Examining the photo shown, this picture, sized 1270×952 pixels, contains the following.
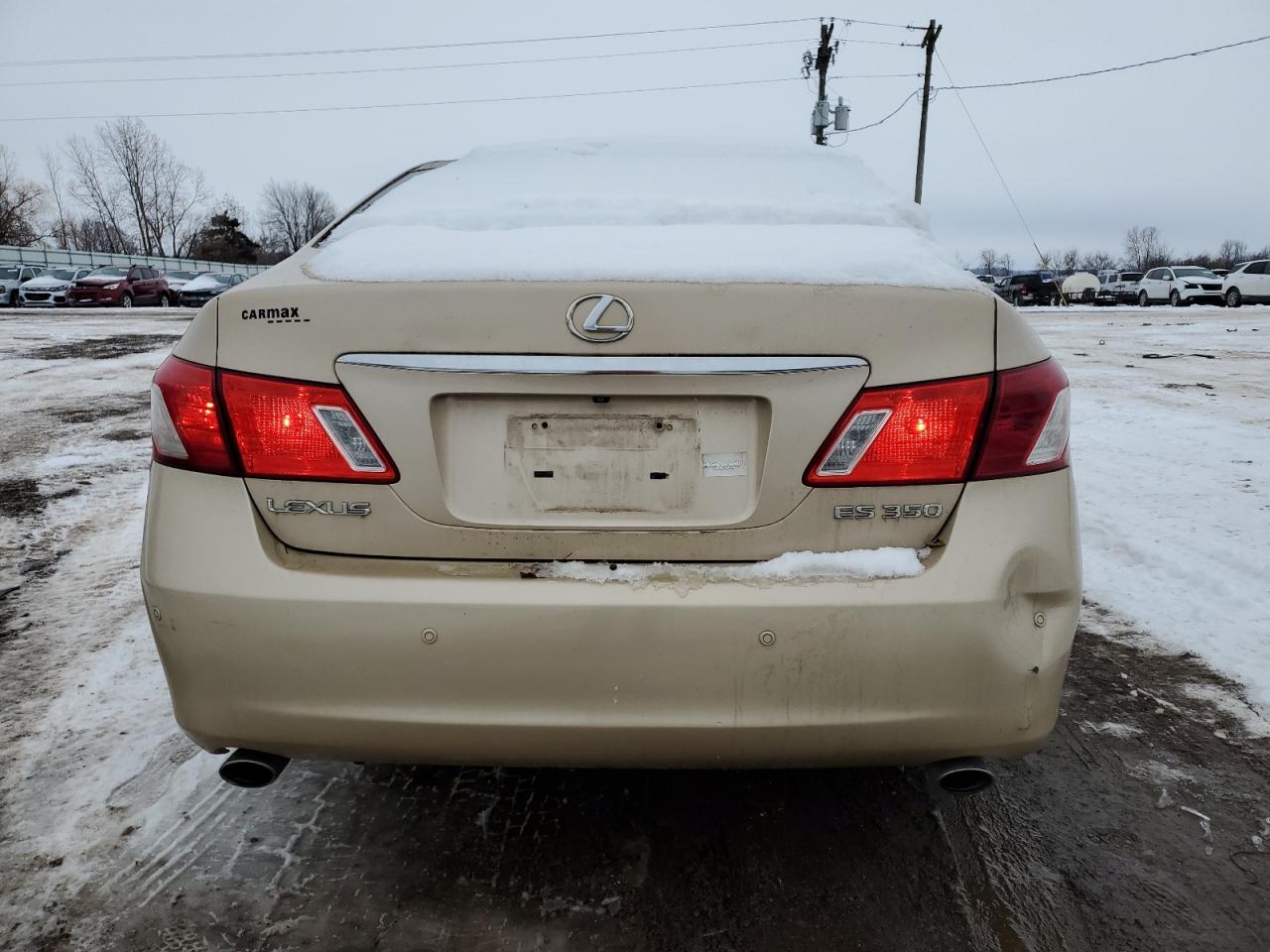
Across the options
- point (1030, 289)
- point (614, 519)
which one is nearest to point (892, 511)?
point (614, 519)

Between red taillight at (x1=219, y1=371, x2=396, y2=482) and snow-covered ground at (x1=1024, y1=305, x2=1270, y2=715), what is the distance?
2.79 meters

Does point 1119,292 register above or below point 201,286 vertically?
below

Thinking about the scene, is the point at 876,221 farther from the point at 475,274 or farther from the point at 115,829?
the point at 115,829

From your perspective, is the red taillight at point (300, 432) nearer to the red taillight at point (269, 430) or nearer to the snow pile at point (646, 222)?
the red taillight at point (269, 430)

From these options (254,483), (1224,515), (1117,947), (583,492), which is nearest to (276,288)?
(254,483)

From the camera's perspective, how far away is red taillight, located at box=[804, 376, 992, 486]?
1.74 metres

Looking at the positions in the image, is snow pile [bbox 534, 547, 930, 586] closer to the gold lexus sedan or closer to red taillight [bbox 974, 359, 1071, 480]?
the gold lexus sedan

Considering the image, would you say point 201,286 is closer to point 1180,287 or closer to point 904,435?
point 1180,287

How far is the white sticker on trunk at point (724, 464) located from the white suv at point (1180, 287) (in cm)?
4237

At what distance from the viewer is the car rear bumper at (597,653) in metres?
1.69

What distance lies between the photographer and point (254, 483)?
178 centimetres

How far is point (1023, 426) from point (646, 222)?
956 mm

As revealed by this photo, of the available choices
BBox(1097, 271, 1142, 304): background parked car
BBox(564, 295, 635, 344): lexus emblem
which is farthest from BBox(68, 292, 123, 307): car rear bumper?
BBox(1097, 271, 1142, 304): background parked car

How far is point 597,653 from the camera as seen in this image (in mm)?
1684
